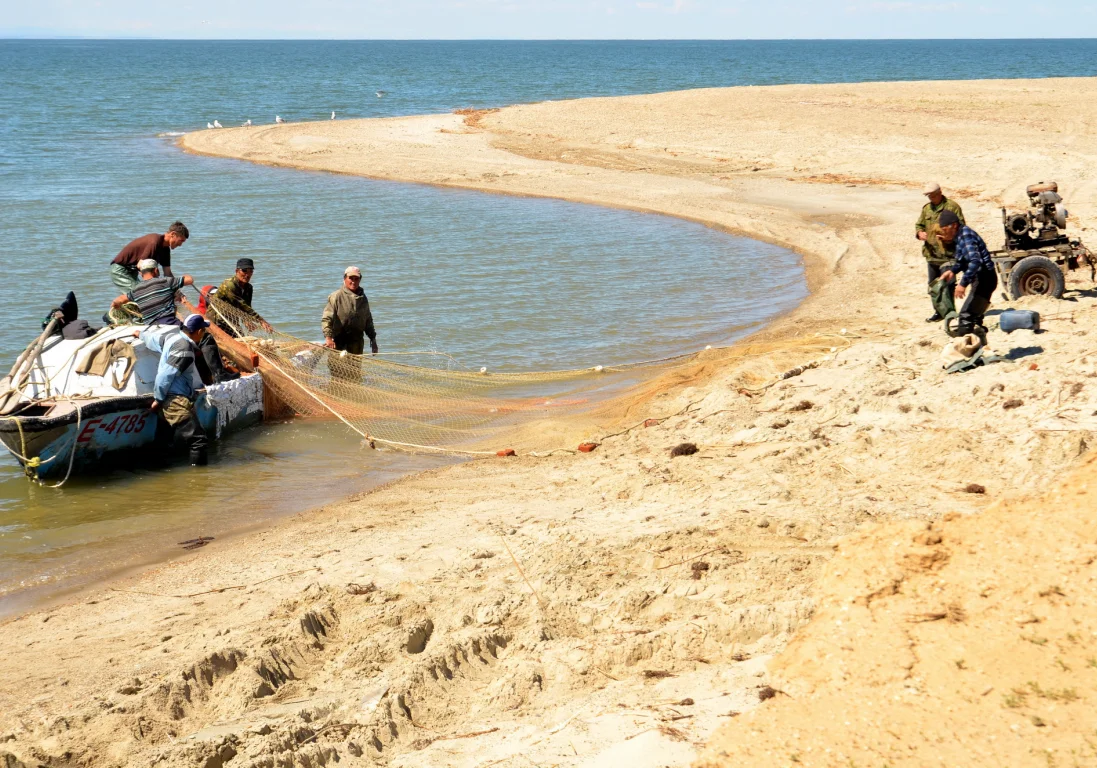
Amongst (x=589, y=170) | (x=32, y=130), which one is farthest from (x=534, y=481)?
(x=32, y=130)

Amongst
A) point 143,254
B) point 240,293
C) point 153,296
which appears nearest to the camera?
point 153,296

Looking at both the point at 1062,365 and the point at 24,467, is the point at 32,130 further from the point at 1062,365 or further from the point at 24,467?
the point at 1062,365

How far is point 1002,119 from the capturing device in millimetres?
28672

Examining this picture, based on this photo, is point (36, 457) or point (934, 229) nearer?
point (36, 457)

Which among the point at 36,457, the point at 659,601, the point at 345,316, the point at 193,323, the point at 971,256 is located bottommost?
the point at 36,457

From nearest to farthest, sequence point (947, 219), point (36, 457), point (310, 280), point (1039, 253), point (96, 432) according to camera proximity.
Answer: point (36, 457) → point (96, 432) → point (947, 219) → point (1039, 253) → point (310, 280)

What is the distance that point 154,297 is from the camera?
9.25 meters

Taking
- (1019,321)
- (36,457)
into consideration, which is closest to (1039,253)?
(1019,321)

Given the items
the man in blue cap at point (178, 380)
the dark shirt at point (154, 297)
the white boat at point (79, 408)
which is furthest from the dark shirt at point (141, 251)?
the man in blue cap at point (178, 380)

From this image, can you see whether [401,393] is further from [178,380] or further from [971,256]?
[971,256]

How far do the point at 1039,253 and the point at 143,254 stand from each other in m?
8.75

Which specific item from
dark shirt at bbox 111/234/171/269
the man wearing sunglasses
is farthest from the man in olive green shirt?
dark shirt at bbox 111/234/171/269

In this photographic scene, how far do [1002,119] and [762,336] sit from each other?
1979 cm

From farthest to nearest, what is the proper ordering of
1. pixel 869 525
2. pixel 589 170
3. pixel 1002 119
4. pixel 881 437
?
pixel 1002 119
pixel 589 170
pixel 881 437
pixel 869 525
